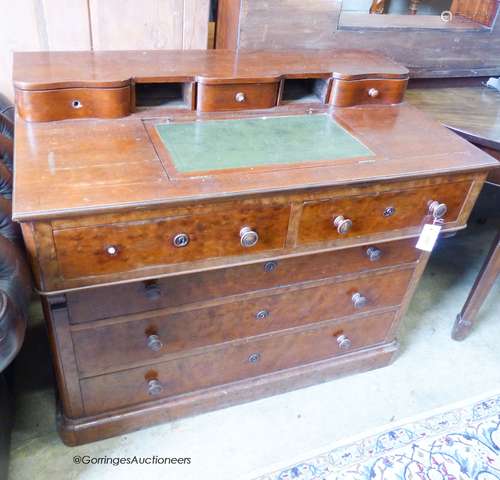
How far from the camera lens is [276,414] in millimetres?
1625

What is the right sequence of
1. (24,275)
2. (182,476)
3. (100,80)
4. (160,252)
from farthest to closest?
(182,476), (100,80), (160,252), (24,275)

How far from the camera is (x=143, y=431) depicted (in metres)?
1.53

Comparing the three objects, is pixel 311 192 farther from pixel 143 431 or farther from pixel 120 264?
pixel 143 431

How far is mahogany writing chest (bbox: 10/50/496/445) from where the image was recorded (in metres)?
1.05

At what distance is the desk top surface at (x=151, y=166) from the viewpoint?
0.99 meters

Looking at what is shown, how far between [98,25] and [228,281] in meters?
0.90

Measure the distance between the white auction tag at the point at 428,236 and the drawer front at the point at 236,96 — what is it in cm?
55

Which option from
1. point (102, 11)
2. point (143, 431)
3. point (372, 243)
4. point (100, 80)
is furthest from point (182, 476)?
point (102, 11)

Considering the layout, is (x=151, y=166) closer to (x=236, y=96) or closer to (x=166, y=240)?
(x=166, y=240)

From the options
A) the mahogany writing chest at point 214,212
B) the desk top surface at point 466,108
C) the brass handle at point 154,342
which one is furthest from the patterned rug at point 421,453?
the desk top surface at point 466,108

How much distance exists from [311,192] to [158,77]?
0.51m

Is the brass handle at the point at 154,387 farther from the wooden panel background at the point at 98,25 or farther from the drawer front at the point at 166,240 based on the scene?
the wooden panel background at the point at 98,25

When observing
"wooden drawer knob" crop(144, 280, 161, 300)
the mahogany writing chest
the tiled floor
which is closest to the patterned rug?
the tiled floor

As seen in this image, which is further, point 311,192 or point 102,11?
point 102,11
